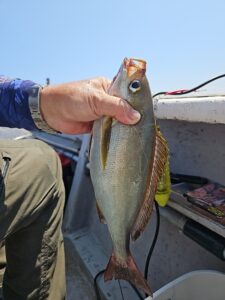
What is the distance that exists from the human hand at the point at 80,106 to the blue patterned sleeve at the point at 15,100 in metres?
0.09

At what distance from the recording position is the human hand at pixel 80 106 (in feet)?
4.27

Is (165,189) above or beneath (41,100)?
beneath

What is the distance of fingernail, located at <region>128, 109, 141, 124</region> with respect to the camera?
4.26 feet

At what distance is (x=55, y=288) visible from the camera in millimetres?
1894

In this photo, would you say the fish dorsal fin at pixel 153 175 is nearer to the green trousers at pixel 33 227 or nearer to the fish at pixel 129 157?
the fish at pixel 129 157

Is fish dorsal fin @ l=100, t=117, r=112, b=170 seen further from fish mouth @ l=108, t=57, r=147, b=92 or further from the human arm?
fish mouth @ l=108, t=57, r=147, b=92

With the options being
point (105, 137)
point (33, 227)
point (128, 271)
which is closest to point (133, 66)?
point (105, 137)

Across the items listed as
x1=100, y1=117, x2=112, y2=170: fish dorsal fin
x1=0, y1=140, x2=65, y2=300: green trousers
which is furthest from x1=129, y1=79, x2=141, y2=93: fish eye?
x1=0, y1=140, x2=65, y2=300: green trousers

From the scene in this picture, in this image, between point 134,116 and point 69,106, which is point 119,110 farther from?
point 69,106

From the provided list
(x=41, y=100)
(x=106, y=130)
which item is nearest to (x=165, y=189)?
(x=106, y=130)

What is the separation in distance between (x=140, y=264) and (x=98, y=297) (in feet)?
1.24

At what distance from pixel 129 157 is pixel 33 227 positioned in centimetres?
74

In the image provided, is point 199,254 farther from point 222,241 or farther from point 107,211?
point 107,211

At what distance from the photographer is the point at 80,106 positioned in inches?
55.1
